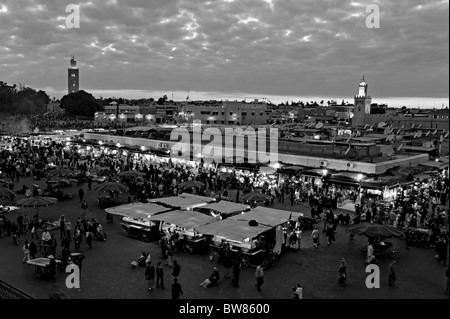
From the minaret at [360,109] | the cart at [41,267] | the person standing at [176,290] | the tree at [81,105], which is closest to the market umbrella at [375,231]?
the person standing at [176,290]

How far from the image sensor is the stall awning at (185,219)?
1631cm

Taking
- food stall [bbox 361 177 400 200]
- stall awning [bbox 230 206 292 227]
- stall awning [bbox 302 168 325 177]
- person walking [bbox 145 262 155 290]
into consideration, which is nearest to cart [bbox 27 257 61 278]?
person walking [bbox 145 262 155 290]

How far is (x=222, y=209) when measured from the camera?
18922 mm

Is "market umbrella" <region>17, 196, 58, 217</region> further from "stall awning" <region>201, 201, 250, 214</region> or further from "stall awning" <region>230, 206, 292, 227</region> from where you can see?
"stall awning" <region>230, 206, 292, 227</region>

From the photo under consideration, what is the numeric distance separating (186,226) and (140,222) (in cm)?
275

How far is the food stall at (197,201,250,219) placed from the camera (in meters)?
18.8

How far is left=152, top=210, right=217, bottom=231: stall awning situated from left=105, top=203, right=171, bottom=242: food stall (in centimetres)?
46

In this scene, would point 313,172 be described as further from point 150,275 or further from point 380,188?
point 150,275

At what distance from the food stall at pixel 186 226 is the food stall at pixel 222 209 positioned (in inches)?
58.6

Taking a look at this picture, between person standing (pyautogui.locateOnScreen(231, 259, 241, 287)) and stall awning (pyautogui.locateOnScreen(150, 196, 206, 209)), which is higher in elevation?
stall awning (pyautogui.locateOnScreen(150, 196, 206, 209))

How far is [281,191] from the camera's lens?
25859 millimetres

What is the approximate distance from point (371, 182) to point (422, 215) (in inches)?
142

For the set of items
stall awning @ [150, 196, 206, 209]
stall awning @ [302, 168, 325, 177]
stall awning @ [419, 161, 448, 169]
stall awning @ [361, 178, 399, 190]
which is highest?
stall awning @ [419, 161, 448, 169]
